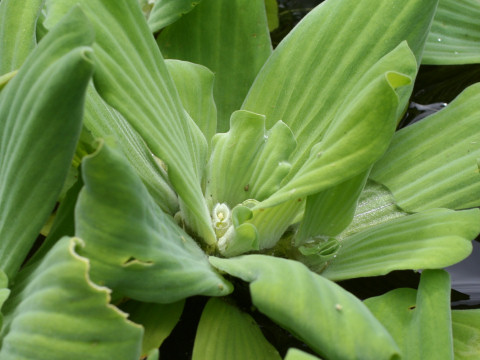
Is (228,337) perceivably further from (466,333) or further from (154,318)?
(466,333)

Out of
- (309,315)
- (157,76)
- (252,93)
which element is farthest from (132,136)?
(309,315)

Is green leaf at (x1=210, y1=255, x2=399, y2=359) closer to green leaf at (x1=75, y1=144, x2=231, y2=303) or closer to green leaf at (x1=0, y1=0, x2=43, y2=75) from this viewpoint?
green leaf at (x1=75, y1=144, x2=231, y2=303)

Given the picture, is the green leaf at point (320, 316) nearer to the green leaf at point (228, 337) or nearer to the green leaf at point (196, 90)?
the green leaf at point (228, 337)

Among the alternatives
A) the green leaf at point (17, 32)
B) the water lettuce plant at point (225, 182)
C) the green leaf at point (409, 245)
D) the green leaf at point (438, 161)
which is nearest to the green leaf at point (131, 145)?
the water lettuce plant at point (225, 182)

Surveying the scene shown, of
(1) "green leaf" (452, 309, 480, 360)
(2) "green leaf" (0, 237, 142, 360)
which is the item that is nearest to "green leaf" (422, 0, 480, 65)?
(1) "green leaf" (452, 309, 480, 360)

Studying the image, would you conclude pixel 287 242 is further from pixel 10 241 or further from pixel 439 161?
pixel 10 241
